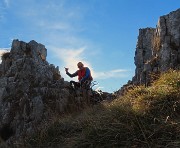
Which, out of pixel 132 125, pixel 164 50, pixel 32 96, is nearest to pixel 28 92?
pixel 32 96

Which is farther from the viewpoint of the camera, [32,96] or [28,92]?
[28,92]

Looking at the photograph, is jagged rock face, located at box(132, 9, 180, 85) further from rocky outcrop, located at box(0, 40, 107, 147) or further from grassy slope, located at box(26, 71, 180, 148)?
grassy slope, located at box(26, 71, 180, 148)

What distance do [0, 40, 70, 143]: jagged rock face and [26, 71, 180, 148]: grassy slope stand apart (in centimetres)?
586

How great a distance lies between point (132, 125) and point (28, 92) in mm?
12710

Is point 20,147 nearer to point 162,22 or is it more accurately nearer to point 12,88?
point 12,88

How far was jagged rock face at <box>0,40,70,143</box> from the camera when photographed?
2036 centimetres

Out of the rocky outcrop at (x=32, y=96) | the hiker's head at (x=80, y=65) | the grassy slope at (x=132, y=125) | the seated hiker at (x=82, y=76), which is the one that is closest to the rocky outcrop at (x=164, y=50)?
the seated hiker at (x=82, y=76)

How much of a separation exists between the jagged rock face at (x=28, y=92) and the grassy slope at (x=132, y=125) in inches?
231

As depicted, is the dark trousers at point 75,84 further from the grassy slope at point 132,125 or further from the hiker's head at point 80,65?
the grassy slope at point 132,125

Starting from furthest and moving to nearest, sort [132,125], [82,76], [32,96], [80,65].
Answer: [80,65], [82,76], [32,96], [132,125]

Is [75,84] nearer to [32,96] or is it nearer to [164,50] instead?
[32,96]

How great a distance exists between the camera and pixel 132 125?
10.6 m

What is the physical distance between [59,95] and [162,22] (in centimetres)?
793

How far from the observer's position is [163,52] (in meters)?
22.4
